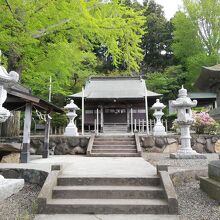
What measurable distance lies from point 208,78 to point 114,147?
22.2 ft

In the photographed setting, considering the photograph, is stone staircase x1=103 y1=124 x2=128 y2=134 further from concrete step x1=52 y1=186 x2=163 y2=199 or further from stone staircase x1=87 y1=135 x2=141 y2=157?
concrete step x1=52 y1=186 x2=163 y2=199

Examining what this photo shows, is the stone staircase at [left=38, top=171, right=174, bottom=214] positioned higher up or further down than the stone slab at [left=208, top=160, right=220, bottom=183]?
further down

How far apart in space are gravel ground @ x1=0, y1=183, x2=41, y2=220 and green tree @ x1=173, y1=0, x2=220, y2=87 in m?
25.2

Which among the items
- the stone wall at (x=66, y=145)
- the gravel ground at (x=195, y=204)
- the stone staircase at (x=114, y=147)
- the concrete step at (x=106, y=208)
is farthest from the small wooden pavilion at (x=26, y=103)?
the gravel ground at (x=195, y=204)

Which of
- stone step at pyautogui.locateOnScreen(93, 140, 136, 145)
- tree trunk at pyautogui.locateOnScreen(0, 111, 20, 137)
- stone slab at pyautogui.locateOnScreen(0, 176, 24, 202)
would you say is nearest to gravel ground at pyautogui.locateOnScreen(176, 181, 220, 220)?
stone slab at pyautogui.locateOnScreen(0, 176, 24, 202)

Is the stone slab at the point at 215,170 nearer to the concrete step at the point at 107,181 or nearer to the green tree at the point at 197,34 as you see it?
the concrete step at the point at 107,181

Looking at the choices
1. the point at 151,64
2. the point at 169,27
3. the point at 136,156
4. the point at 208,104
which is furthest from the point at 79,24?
the point at 169,27

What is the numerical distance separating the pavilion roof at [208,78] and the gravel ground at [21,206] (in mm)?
4297

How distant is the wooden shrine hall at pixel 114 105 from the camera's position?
20830 mm

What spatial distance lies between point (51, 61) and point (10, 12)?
3100mm

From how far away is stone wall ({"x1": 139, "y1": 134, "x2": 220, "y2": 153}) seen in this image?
12234 mm

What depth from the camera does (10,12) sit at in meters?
8.57

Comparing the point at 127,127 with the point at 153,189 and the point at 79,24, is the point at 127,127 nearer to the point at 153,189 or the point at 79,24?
the point at 79,24

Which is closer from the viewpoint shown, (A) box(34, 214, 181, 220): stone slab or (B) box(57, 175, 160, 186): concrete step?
(A) box(34, 214, 181, 220): stone slab
